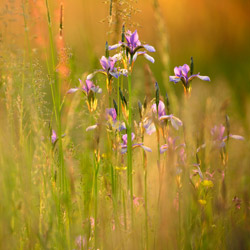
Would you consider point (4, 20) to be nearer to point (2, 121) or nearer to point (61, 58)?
point (61, 58)

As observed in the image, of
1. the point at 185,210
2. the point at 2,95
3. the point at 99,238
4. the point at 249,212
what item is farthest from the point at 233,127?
the point at 2,95

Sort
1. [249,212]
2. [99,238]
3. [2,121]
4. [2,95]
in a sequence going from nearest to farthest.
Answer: [99,238] < [249,212] < [2,121] < [2,95]

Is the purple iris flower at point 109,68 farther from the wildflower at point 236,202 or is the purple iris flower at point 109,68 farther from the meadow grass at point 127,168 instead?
the wildflower at point 236,202

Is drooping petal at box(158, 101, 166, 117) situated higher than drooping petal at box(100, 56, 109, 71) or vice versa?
drooping petal at box(100, 56, 109, 71)

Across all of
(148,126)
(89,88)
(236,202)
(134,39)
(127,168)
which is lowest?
(236,202)

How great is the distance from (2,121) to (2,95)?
34cm

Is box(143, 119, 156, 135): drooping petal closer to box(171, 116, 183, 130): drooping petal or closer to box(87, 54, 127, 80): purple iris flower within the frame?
box(171, 116, 183, 130): drooping petal

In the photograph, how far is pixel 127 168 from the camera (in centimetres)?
141

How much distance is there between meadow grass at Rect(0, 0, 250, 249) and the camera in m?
1.15

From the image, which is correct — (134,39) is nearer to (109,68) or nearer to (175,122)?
(109,68)

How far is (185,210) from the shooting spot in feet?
3.91

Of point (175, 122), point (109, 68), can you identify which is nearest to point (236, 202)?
point (175, 122)

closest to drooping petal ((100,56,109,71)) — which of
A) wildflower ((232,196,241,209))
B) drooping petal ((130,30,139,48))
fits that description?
drooping petal ((130,30,139,48))

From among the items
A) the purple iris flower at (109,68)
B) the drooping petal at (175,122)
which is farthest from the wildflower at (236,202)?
the purple iris flower at (109,68)
